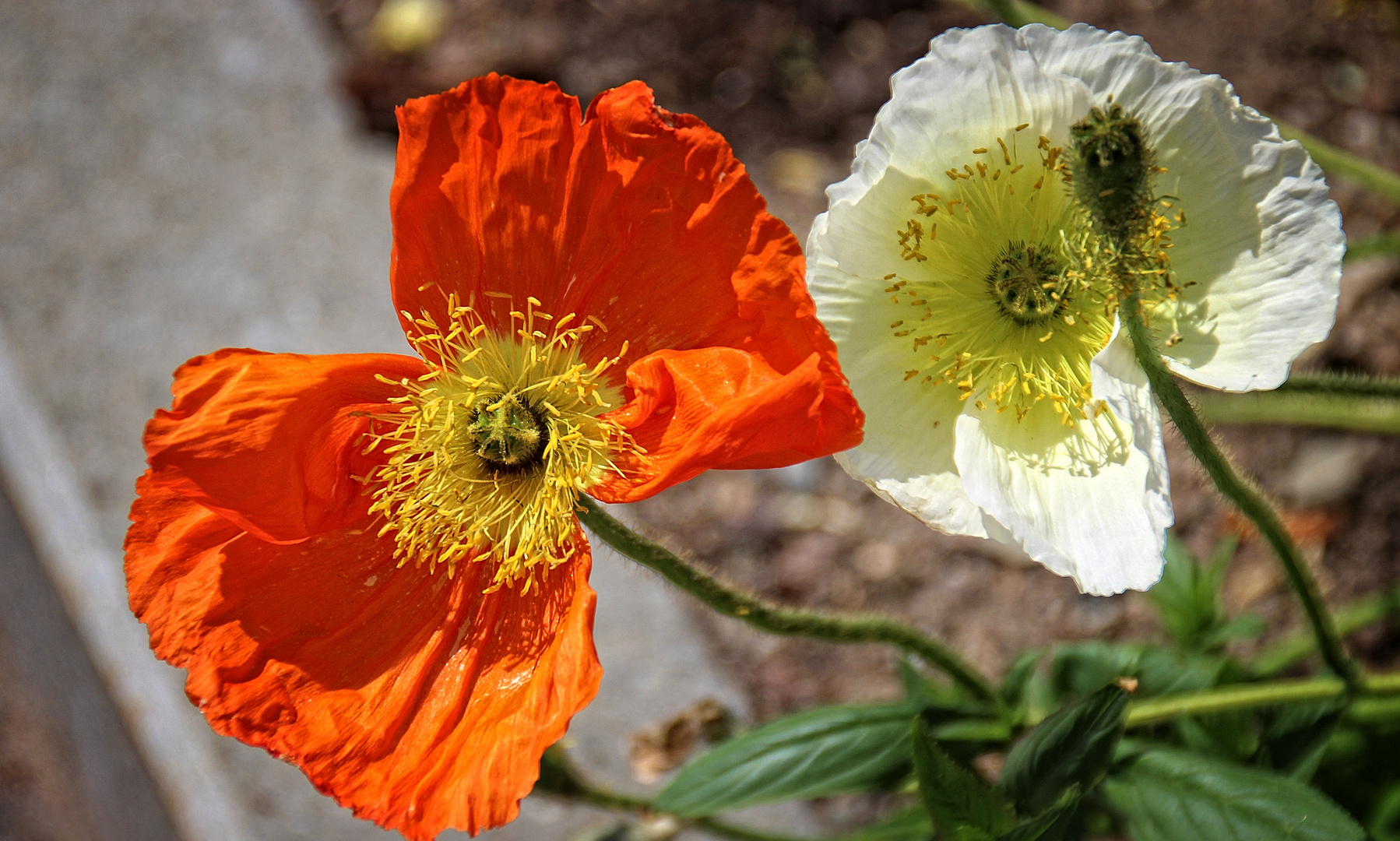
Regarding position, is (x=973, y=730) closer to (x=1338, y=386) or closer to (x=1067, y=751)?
(x=1067, y=751)

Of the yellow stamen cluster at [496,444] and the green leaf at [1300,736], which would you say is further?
the green leaf at [1300,736]

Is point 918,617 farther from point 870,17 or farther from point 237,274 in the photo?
Result: point 237,274

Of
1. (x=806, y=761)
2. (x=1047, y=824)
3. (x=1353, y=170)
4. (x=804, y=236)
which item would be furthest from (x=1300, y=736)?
(x=804, y=236)

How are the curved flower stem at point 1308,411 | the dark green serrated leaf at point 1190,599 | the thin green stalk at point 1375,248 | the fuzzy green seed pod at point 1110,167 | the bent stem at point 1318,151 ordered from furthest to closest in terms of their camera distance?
the curved flower stem at point 1308,411, the thin green stalk at point 1375,248, the dark green serrated leaf at point 1190,599, the bent stem at point 1318,151, the fuzzy green seed pod at point 1110,167

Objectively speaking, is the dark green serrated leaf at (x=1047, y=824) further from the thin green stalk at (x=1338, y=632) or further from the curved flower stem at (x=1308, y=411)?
the curved flower stem at (x=1308, y=411)

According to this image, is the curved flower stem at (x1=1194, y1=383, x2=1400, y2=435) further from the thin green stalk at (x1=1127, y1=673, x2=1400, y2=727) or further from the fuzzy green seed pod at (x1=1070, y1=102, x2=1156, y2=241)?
the fuzzy green seed pod at (x1=1070, y1=102, x2=1156, y2=241)

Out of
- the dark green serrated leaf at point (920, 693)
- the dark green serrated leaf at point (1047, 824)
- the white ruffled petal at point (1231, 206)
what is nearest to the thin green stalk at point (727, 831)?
the dark green serrated leaf at point (920, 693)
